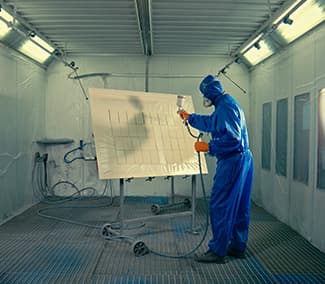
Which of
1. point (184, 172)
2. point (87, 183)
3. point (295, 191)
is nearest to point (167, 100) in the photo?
point (184, 172)

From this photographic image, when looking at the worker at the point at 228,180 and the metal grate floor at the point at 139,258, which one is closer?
the metal grate floor at the point at 139,258

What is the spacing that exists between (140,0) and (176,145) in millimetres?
1618

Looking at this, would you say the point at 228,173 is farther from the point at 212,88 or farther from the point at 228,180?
the point at 212,88

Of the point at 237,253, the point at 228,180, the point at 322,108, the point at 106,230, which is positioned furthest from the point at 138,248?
the point at 322,108

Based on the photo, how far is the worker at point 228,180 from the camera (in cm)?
300

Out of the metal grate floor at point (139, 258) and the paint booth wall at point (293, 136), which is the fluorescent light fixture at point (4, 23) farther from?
the paint booth wall at point (293, 136)

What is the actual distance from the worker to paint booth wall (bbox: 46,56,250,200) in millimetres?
2781

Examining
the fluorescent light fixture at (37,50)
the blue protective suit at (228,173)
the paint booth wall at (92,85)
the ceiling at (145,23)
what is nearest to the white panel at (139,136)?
the blue protective suit at (228,173)

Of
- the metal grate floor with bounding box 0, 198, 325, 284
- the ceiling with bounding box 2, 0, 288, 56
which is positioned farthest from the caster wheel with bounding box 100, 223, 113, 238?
the ceiling with bounding box 2, 0, 288, 56

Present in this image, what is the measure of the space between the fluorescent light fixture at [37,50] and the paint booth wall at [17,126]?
0.13 m

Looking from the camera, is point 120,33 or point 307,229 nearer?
point 307,229

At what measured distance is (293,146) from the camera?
13.4 ft

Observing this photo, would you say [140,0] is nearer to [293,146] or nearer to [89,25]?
[89,25]

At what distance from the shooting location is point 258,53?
5.16 metres
